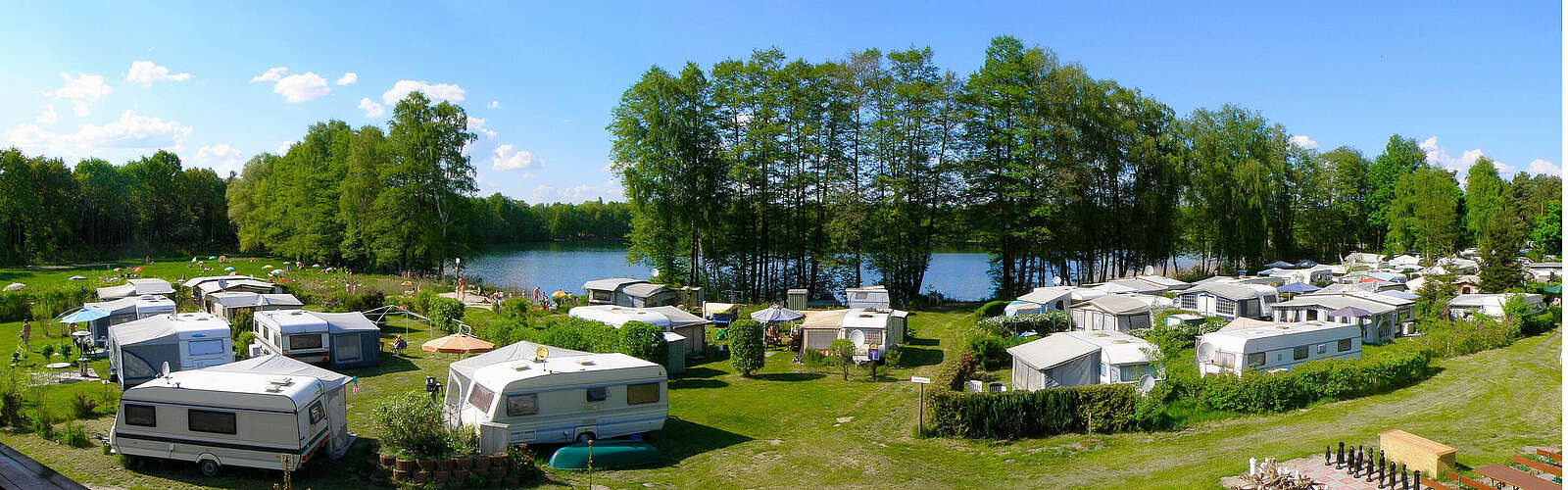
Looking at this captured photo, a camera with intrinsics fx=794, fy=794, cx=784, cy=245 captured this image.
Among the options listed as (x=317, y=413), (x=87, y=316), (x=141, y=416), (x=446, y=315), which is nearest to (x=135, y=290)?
(x=87, y=316)

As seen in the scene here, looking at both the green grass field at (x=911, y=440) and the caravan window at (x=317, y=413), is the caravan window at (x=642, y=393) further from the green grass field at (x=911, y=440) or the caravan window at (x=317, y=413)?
the caravan window at (x=317, y=413)

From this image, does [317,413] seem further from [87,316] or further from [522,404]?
[87,316]

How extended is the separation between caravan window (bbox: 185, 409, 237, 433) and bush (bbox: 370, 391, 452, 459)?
195 cm

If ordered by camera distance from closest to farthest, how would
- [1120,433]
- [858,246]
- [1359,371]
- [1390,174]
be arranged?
[1120,433] < [1359,371] < [858,246] < [1390,174]

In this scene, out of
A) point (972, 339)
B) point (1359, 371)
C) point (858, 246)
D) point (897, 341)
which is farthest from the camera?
point (858, 246)

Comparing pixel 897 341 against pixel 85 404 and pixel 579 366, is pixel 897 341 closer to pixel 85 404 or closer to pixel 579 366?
pixel 579 366

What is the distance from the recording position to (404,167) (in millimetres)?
42125

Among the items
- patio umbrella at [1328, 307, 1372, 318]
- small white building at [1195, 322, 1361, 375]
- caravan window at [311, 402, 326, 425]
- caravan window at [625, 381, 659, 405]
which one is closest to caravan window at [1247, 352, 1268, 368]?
small white building at [1195, 322, 1361, 375]

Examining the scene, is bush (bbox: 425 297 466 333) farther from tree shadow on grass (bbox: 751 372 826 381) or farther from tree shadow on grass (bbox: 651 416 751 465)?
tree shadow on grass (bbox: 651 416 751 465)

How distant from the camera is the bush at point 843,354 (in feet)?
66.7

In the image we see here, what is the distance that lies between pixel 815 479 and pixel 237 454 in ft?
27.4

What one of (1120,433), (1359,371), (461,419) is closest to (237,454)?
(461,419)

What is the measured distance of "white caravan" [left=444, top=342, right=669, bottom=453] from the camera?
13.1m

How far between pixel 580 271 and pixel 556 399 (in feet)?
144
